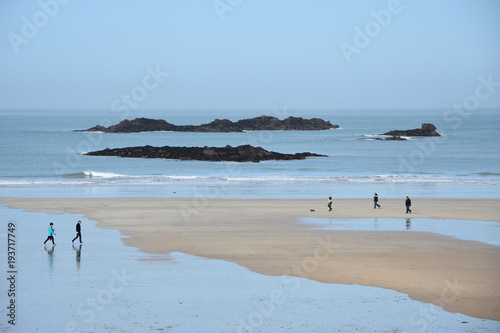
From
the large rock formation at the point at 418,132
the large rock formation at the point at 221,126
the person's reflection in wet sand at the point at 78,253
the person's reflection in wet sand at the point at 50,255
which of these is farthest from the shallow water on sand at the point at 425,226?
the large rock formation at the point at 221,126

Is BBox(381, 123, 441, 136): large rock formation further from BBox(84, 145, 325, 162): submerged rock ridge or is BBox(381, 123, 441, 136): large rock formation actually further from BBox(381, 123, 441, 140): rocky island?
BBox(84, 145, 325, 162): submerged rock ridge

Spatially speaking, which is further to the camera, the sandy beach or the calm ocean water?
the calm ocean water

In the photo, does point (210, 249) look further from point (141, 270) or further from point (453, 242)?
point (453, 242)

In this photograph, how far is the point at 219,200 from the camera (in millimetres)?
36562

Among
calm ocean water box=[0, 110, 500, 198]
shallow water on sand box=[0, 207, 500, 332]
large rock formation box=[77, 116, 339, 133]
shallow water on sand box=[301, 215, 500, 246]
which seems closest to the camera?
shallow water on sand box=[0, 207, 500, 332]

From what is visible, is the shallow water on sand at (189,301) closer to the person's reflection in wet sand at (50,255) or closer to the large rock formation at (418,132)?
the person's reflection in wet sand at (50,255)

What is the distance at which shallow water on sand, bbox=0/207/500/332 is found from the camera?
46.1 feet

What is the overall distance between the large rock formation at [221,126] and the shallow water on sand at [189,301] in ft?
353

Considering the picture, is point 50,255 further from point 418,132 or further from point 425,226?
point 418,132

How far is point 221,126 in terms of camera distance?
134 meters

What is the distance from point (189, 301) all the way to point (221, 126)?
118959 millimetres

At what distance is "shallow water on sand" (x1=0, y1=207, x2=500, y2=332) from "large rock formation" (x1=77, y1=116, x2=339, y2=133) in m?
108

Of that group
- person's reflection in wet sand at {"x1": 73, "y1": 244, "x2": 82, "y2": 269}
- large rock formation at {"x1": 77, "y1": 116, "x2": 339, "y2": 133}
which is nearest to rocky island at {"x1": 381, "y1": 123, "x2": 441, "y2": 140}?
large rock formation at {"x1": 77, "y1": 116, "x2": 339, "y2": 133}

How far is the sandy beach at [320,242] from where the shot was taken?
57.3 feet
